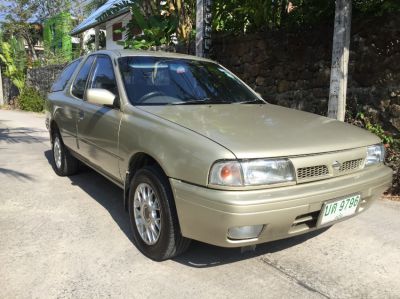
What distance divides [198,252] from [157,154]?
96 centimetres

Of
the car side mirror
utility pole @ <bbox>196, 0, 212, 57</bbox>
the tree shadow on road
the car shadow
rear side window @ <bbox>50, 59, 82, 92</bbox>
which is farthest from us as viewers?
the tree shadow on road

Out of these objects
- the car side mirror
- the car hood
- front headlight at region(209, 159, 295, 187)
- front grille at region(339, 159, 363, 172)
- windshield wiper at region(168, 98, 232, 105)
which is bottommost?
front grille at region(339, 159, 363, 172)

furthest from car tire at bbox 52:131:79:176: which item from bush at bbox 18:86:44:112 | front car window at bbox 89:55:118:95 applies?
bush at bbox 18:86:44:112

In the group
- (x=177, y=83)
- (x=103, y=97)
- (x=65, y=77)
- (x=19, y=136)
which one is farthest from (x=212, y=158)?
(x=19, y=136)

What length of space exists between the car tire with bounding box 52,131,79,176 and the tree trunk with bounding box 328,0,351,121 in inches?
137

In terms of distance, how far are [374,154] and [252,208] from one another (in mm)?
1384

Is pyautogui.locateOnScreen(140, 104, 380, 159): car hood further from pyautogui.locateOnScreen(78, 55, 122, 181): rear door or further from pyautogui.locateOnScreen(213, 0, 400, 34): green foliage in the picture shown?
pyautogui.locateOnScreen(213, 0, 400, 34): green foliage

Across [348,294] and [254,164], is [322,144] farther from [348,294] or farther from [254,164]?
[348,294]

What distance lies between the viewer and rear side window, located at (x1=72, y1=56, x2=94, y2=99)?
5.03 metres

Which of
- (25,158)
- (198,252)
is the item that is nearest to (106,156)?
(198,252)

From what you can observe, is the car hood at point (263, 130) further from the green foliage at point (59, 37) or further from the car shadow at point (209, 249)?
the green foliage at point (59, 37)

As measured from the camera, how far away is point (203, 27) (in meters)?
7.90

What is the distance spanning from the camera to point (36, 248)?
3662mm

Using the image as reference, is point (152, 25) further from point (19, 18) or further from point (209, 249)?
point (19, 18)
